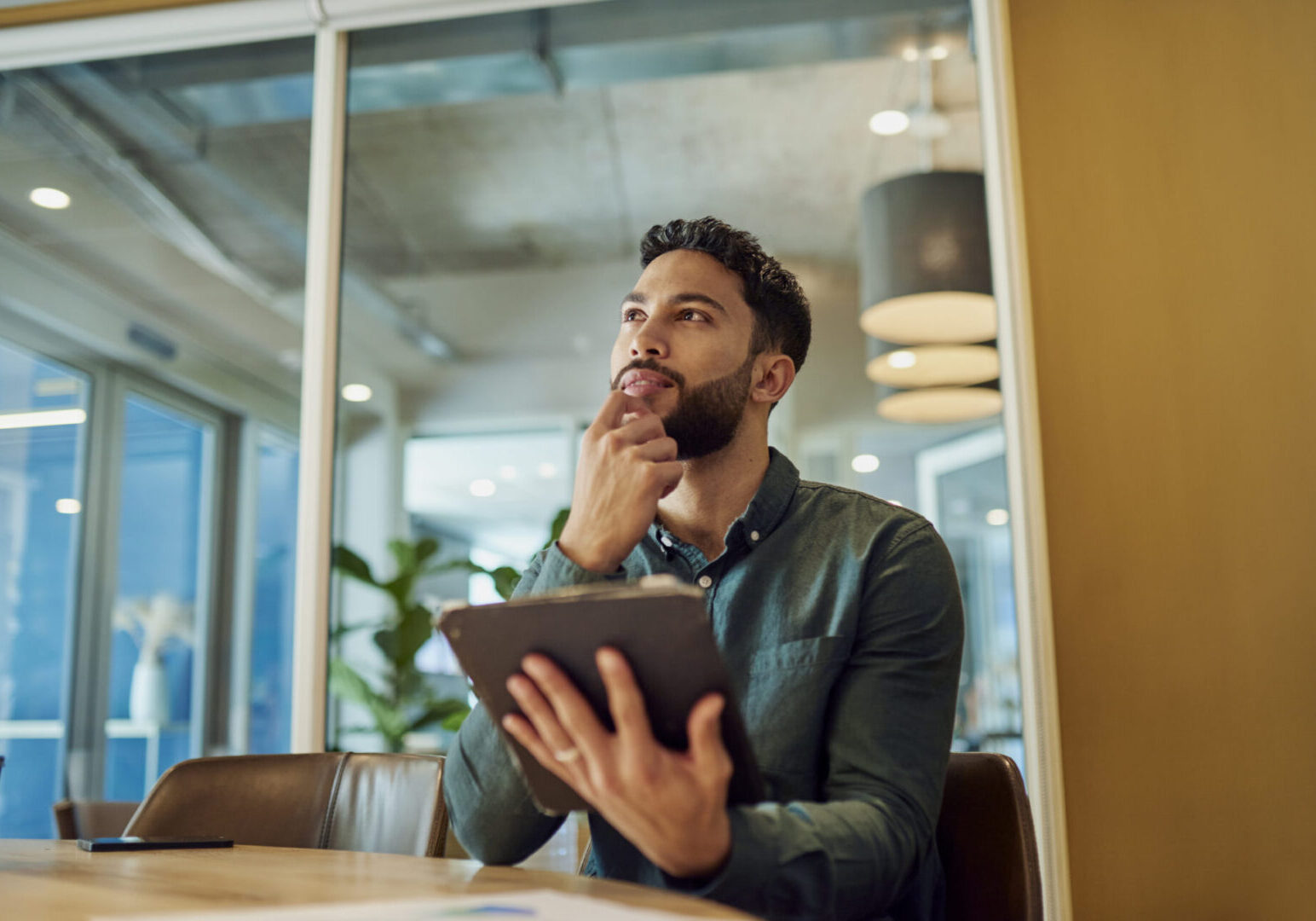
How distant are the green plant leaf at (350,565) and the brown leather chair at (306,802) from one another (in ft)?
4.08

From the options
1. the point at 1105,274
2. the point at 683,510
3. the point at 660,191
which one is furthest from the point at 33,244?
the point at 1105,274

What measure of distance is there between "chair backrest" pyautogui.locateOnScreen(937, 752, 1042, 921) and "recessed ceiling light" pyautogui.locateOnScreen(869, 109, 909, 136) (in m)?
1.99

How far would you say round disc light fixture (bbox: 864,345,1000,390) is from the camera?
2.53 meters

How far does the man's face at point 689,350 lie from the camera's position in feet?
4.87

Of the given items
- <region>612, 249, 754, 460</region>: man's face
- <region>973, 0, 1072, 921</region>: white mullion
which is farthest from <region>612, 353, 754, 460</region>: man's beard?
<region>973, 0, 1072, 921</region>: white mullion

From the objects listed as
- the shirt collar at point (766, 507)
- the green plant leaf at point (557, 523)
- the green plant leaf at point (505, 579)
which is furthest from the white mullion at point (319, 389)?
the shirt collar at point (766, 507)

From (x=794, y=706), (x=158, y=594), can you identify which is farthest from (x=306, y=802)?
(x=158, y=594)

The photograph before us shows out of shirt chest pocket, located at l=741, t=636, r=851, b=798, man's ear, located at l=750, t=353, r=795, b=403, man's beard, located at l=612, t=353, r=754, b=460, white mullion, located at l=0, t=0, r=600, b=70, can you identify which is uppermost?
white mullion, located at l=0, t=0, r=600, b=70

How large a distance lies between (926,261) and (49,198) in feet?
8.42

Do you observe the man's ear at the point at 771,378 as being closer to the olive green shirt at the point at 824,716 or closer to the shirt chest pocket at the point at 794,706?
the olive green shirt at the point at 824,716

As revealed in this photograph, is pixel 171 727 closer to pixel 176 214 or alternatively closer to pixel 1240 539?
pixel 176 214

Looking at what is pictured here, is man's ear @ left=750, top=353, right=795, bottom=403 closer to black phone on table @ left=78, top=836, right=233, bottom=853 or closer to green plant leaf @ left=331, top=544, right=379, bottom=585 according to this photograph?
black phone on table @ left=78, top=836, right=233, bottom=853

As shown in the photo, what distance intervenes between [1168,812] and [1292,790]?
0.79 feet

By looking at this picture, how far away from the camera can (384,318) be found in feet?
10.8
